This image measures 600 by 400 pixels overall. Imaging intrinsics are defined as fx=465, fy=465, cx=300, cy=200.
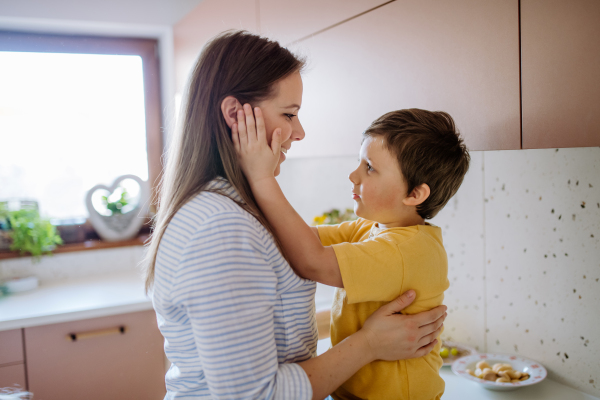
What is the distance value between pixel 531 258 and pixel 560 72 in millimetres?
843

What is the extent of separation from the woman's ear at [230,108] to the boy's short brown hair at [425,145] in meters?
0.31

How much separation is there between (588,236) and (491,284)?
0.38m

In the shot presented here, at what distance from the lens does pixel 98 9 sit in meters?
2.27

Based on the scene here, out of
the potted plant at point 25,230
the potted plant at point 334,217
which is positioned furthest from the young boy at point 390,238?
the potted plant at point 25,230

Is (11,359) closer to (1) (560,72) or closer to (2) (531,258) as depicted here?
(2) (531,258)

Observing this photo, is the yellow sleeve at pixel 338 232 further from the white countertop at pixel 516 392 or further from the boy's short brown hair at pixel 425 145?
the white countertop at pixel 516 392

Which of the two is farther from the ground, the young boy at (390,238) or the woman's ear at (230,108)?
the woman's ear at (230,108)

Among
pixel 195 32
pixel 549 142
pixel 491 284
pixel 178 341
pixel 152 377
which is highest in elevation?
pixel 195 32

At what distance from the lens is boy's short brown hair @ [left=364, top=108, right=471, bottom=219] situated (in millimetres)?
933

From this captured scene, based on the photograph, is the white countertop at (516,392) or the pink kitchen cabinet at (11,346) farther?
the pink kitchen cabinet at (11,346)

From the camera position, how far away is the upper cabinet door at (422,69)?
0.88m

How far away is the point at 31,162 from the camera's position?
2.44 metres

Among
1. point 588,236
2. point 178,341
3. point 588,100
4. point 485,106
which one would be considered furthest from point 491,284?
point 178,341

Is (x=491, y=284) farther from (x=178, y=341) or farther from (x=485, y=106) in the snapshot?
(x=178, y=341)
